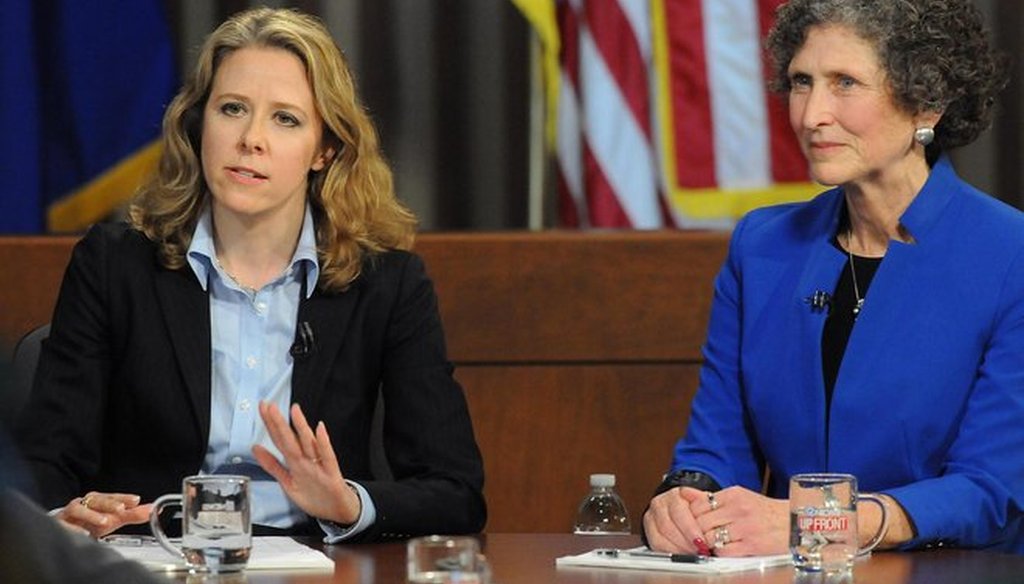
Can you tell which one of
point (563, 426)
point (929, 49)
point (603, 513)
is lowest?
point (603, 513)

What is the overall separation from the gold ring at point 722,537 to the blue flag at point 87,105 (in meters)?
2.14

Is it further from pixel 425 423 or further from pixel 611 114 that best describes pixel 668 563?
pixel 611 114

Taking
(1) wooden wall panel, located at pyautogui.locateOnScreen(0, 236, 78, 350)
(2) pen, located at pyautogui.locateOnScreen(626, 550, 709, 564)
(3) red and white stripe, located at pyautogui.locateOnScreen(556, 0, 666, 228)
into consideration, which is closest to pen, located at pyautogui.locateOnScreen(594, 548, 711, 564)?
(2) pen, located at pyautogui.locateOnScreen(626, 550, 709, 564)

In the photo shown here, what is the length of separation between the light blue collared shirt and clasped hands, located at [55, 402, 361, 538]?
27 centimetres

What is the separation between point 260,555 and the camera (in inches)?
94.3

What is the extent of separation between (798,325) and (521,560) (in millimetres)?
773

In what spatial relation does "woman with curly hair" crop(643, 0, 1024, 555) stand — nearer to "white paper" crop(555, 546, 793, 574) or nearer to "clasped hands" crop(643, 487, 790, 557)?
"clasped hands" crop(643, 487, 790, 557)

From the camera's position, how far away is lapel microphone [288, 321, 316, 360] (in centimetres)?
304

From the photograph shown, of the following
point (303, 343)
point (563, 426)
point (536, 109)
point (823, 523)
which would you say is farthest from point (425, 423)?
point (536, 109)

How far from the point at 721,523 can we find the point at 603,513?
4.71 ft

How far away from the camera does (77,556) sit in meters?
1.17

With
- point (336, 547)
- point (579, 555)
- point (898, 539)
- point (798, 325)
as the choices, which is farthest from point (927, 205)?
point (336, 547)

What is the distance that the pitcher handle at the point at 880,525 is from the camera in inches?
97.9

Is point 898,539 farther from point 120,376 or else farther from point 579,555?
point 120,376
